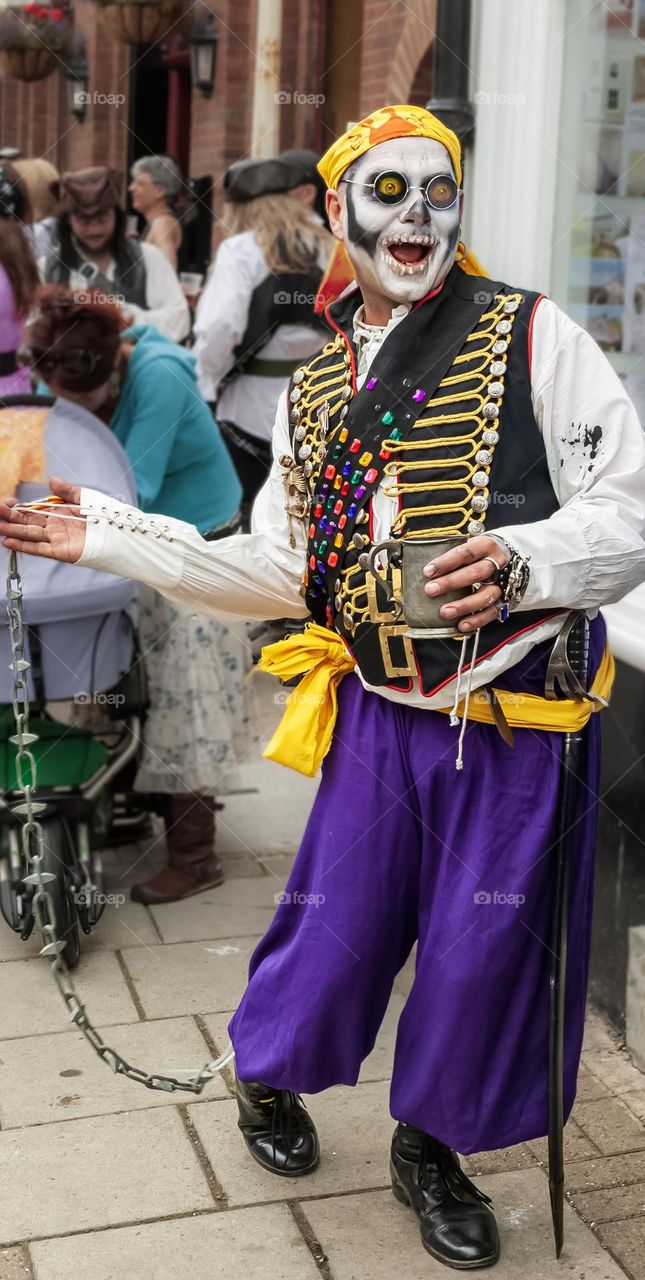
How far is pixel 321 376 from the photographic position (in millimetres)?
2773

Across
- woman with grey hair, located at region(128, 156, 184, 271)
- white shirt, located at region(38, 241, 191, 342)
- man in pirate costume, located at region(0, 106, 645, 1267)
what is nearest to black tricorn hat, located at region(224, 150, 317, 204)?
white shirt, located at region(38, 241, 191, 342)

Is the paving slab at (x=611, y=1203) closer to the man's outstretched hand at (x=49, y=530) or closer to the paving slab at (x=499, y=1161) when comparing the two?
the paving slab at (x=499, y=1161)

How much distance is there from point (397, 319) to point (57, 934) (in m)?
2.01

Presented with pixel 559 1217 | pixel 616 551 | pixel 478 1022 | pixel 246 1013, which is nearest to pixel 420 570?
pixel 616 551

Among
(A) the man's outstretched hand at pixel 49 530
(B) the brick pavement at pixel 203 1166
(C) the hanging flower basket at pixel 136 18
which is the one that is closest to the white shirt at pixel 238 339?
(C) the hanging flower basket at pixel 136 18

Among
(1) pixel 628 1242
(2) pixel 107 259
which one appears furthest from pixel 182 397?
(2) pixel 107 259

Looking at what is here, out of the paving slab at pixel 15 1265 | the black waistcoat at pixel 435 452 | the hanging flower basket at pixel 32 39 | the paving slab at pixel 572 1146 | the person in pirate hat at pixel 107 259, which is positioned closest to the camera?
the black waistcoat at pixel 435 452

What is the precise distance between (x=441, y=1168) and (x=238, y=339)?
4.38 metres

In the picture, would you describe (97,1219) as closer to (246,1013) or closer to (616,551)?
(246,1013)

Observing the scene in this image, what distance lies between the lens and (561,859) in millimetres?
2586

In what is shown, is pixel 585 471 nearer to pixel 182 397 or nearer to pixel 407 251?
pixel 407 251

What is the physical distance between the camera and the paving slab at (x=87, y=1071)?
3.25 metres

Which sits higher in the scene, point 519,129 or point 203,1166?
point 519,129

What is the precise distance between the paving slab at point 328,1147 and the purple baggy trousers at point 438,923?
0.98 feet
